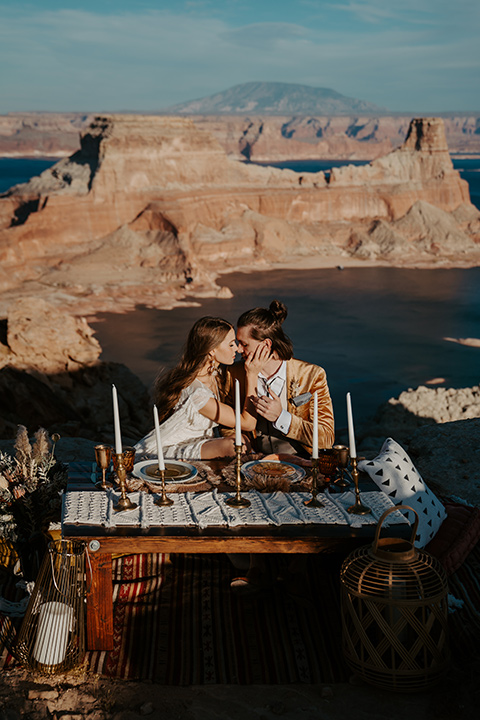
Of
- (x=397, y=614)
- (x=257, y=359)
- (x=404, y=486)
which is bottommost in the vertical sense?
(x=397, y=614)

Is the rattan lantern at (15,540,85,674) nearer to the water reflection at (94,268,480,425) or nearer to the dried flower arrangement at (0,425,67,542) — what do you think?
the dried flower arrangement at (0,425,67,542)

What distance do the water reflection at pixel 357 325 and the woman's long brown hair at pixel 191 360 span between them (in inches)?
537

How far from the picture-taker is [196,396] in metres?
6.04

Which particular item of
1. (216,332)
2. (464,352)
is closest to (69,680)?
(216,332)

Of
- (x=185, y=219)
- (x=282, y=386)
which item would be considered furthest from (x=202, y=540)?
(x=185, y=219)

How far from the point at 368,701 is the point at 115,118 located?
5286 cm

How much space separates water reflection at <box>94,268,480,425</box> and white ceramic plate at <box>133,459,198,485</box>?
14.6 metres

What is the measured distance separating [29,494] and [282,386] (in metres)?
2.42

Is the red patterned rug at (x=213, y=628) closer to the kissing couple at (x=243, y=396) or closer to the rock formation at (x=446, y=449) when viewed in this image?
the kissing couple at (x=243, y=396)

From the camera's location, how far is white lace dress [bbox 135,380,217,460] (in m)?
5.84

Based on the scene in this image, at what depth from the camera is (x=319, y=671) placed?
4395 mm

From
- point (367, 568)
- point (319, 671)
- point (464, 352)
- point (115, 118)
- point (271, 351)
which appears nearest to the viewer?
point (367, 568)

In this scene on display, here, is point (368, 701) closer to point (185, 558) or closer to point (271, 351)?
point (185, 558)

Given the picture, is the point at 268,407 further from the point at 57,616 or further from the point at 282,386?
the point at 57,616
